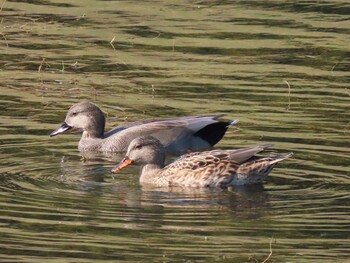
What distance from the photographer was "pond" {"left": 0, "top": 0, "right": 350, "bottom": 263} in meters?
8.97

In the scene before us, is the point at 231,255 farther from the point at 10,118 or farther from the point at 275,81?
the point at 275,81

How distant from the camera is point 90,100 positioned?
46.4ft

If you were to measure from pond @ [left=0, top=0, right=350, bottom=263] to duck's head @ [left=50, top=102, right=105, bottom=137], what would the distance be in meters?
0.17

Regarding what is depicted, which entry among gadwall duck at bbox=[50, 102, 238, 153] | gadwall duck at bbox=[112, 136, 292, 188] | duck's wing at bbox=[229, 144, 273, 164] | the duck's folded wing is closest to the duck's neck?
gadwall duck at bbox=[50, 102, 238, 153]

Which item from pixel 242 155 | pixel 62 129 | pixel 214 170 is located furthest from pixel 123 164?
pixel 62 129

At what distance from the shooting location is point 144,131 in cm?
1280

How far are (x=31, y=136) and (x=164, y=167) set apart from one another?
1.60 metres

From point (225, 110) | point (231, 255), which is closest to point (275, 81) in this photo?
point (225, 110)

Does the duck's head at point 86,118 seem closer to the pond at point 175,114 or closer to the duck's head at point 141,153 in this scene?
the pond at point 175,114

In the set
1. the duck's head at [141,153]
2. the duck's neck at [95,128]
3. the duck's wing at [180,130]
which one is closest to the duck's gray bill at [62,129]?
the duck's neck at [95,128]

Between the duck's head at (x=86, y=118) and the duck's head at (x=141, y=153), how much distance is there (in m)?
1.77

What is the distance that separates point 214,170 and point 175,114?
2.55 meters

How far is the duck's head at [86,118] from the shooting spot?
13.1 metres

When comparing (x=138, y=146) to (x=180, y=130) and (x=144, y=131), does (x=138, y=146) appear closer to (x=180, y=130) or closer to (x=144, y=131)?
(x=144, y=131)
